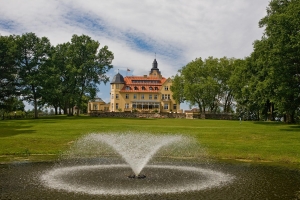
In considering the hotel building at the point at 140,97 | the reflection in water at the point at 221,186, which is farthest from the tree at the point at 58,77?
the reflection in water at the point at 221,186

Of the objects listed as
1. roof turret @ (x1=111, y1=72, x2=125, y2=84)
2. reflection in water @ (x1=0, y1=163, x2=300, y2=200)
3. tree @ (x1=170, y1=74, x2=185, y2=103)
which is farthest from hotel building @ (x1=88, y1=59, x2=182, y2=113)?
reflection in water @ (x1=0, y1=163, x2=300, y2=200)

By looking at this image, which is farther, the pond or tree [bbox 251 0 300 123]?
tree [bbox 251 0 300 123]

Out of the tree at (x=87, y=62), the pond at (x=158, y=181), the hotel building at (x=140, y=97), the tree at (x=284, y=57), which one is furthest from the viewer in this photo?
the hotel building at (x=140, y=97)

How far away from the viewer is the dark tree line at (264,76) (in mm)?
45278

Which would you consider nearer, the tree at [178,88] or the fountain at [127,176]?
the fountain at [127,176]

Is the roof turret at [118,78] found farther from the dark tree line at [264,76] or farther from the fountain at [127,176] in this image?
the fountain at [127,176]

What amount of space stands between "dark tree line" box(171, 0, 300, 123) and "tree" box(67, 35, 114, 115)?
946 inches

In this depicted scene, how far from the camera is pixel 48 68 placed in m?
74.8

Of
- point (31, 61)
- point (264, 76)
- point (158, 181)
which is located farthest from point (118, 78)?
point (158, 181)

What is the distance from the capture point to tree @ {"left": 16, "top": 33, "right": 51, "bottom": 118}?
73125 millimetres

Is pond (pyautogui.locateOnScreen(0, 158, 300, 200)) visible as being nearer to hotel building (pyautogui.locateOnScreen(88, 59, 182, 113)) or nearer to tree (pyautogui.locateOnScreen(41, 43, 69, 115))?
tree (pyautogui.locateOnScreen(41, 43, 69, 115))

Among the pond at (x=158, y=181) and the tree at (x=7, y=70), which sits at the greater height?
the tree at (x=7, y=70)

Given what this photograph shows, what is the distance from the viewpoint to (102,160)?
26.3 meters

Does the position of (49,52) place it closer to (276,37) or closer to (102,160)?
(276,37)
